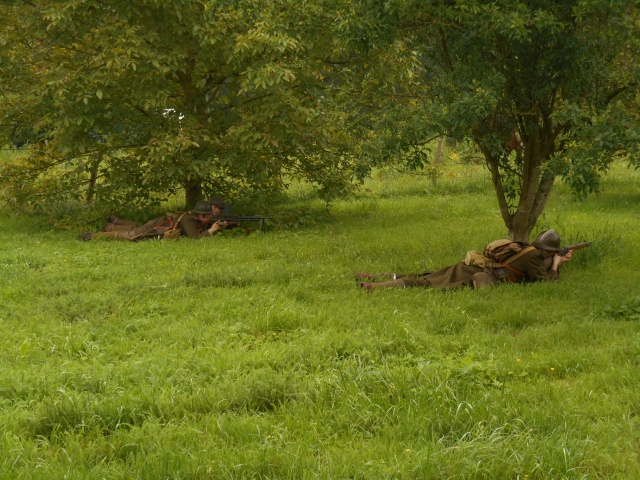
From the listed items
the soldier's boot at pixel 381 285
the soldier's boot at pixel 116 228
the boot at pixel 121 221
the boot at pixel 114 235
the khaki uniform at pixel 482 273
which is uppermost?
the boot at pixel 121 221

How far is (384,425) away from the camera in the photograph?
4.62m

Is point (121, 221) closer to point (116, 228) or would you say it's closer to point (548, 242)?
point (116, 228)

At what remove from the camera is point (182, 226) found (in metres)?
13.0

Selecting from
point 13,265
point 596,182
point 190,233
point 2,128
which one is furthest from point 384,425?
point 2,128

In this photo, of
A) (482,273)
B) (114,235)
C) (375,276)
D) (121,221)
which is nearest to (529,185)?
(482,273)

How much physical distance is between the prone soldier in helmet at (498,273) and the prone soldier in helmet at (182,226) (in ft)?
16.4

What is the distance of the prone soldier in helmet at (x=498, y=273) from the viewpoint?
332 inches

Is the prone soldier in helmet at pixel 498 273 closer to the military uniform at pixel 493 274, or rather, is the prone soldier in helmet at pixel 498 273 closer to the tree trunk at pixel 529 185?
the military uniform at pixel 493 274

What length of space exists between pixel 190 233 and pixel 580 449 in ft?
31.3

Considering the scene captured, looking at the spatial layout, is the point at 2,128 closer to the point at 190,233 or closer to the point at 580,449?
the point at 190,233

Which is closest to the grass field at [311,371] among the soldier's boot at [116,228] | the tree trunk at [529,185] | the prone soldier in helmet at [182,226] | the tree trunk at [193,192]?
the tree trunk at [529,185]

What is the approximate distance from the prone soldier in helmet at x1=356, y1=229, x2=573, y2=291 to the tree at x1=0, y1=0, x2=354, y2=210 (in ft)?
13.8

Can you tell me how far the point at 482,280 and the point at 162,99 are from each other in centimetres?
703

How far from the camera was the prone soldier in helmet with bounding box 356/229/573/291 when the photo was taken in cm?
844
